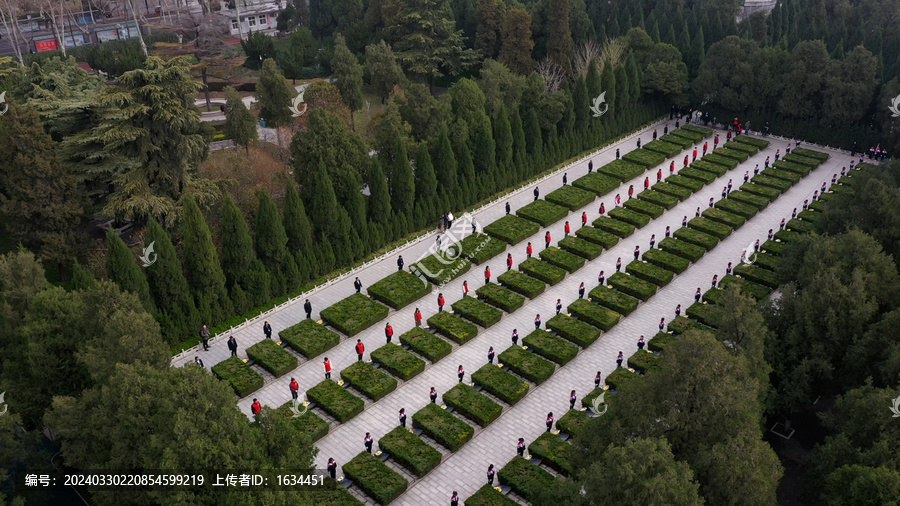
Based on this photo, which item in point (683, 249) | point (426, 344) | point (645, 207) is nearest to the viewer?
point (426, 344)

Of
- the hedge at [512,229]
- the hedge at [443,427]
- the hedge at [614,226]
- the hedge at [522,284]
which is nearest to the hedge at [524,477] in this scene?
the hedge at [443,427]

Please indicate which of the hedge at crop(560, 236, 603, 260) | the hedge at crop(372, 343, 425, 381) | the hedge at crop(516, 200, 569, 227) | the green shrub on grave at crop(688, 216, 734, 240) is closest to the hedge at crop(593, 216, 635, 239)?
the hedge at crop(560, 236, 603, 260)

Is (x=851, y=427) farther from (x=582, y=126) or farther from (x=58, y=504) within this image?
(x=582, y=126)

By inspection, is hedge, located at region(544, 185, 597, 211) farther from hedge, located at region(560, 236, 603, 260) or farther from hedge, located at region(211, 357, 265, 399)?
hedge, located at region(211, 357, 265, 399)

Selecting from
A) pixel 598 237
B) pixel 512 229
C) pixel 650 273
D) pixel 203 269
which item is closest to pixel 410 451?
pixel 203 269

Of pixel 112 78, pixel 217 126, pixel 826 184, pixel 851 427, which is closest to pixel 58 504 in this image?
pixel 851 427

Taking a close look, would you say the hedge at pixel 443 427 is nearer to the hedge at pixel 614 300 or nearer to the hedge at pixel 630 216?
the hedge at pixel 614 300

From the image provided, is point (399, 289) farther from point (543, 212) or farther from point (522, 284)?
Result: point (543, 212)
